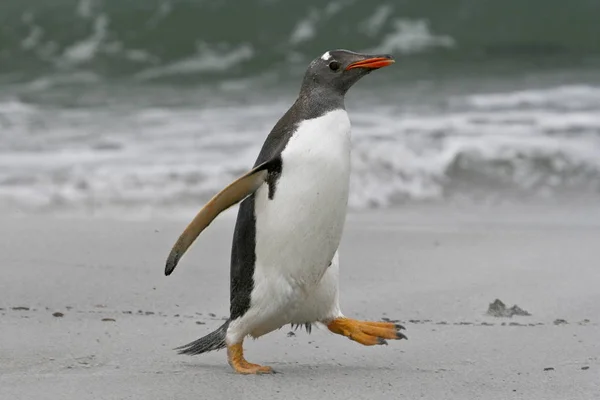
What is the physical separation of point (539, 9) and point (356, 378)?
14039mm

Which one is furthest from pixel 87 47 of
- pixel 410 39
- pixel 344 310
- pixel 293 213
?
pixel 293 213

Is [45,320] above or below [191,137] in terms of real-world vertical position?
below

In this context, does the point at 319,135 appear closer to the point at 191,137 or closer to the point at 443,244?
the point at 443,244

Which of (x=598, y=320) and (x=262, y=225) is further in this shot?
(x=598, y=320)

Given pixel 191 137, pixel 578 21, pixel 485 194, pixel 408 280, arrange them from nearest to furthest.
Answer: pixel 408 280
pixel 485 194
pixel 191 137
pixel 578 21

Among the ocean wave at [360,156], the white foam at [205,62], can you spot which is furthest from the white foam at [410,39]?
the ocean wave at [360,156]

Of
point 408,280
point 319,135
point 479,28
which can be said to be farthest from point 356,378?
point 479,28

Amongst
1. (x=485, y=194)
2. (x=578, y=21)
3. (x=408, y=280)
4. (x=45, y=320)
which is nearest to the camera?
(x=45, y=320)

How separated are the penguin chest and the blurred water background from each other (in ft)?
10.8

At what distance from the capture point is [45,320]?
12.8 ft

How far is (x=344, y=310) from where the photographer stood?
4371 mm

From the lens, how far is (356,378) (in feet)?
10.5

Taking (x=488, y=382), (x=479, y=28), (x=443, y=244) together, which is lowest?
(x=488, y=382)

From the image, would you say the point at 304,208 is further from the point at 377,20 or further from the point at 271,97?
the point at 377,20
